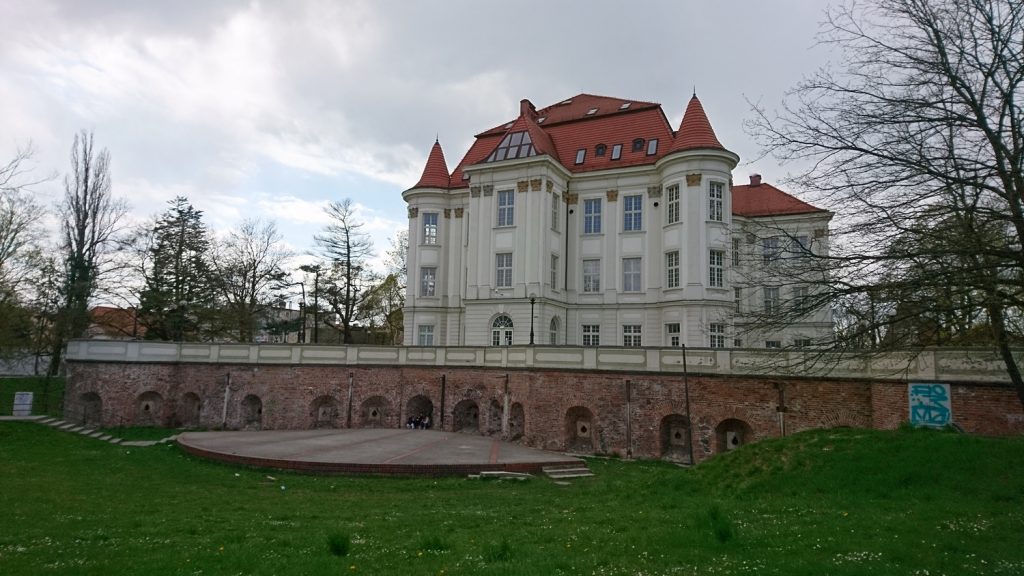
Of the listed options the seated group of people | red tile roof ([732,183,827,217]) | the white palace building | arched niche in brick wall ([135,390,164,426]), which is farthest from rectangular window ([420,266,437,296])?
red tile roof ([732,183,827,217])

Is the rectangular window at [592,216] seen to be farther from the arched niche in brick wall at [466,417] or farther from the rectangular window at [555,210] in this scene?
the arched niche in brick wall at [466,417]

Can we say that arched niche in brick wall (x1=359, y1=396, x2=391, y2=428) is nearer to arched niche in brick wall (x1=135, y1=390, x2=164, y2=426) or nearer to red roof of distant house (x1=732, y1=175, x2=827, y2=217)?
arched niche in brick wall (x1=135, y1=390, x2=164, y2=426)

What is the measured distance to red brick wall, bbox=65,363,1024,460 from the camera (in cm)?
1739

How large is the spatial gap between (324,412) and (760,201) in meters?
28.9

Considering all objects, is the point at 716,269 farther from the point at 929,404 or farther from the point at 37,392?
the point at 37,392

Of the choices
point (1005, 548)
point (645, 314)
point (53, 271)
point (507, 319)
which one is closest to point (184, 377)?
point (53, 271)

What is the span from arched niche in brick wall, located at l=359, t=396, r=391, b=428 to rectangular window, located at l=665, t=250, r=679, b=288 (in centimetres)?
1552

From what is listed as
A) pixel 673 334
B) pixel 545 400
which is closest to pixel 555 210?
pixel 673 334

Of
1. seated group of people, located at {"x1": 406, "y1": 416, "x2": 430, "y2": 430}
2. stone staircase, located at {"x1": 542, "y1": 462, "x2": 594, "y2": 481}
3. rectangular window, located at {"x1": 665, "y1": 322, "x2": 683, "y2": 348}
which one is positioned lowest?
stone staircase, located at {"x1": 542, "y1": 462, "x2": 594, "y2": 481}

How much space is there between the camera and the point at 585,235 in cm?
3447

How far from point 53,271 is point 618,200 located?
101 feet

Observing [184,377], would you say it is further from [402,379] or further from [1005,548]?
[1005,548]

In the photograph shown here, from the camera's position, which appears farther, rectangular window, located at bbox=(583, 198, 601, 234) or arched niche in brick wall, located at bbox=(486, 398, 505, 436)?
rectangular window, located at bbox=(583, 198, 601, 234)

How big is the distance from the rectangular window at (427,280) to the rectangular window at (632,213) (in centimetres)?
1185
